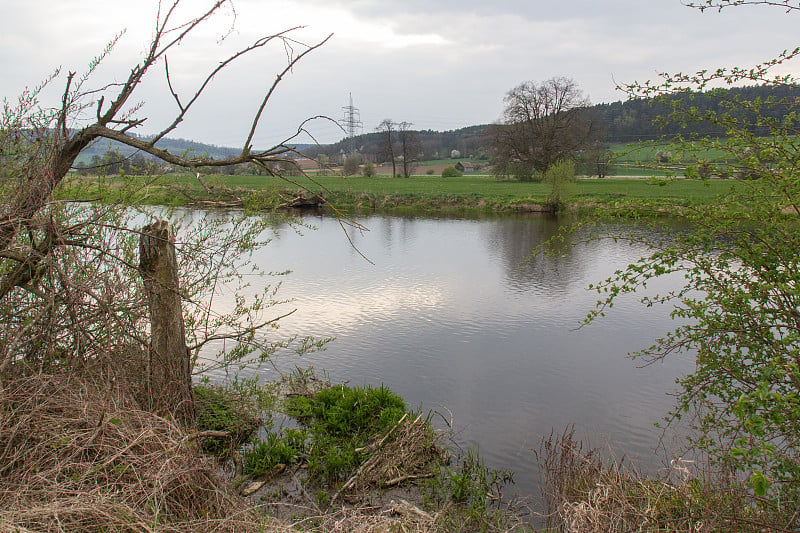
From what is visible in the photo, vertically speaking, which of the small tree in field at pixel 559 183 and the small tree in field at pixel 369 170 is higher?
the small tree in field at pixel 369 170

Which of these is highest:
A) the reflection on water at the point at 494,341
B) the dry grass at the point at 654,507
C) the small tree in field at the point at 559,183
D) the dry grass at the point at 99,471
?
the small tree in field at the point at 559,183

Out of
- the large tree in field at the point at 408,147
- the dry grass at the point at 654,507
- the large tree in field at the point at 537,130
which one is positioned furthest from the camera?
the large tree in field at the point at 408,147

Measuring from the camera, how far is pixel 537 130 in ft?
156

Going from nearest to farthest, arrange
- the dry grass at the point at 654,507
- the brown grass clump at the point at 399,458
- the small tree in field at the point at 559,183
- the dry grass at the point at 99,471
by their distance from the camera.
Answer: the dry grass at the point at 99,471 → the dry grass at the point at 654,507 → the brown grass clump at the point at 399,458 → the small tree in field at the point at 559,183

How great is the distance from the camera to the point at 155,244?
4.86 meters

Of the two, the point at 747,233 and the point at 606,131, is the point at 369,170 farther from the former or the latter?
the point at 747,233

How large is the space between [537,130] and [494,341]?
4067 cm

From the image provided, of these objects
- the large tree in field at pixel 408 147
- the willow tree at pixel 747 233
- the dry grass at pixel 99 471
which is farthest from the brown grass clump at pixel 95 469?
the large tree in field at pixel 408 147

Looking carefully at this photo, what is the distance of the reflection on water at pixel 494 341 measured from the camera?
7.26 meters

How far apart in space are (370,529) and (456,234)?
67.8 ft

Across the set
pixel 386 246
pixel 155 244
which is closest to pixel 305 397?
pixel 155 244

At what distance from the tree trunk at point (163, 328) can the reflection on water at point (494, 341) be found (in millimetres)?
2017

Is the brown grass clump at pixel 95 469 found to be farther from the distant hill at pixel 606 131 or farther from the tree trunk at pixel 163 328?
the distant hill at pixel 606 131

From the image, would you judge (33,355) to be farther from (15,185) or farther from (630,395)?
(630,395)
